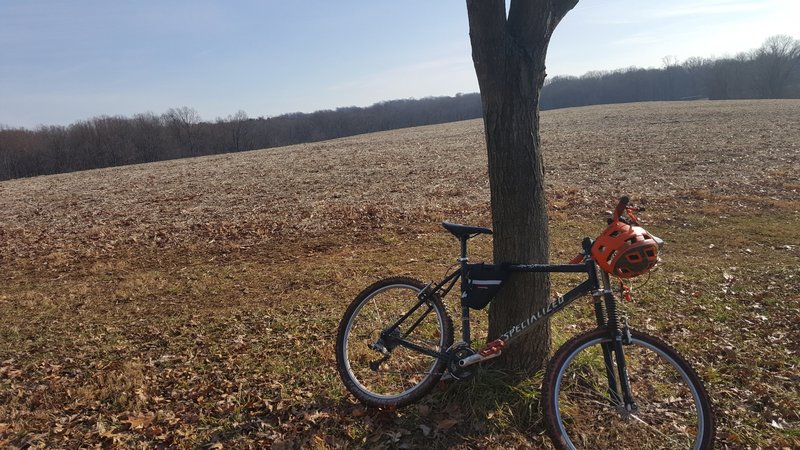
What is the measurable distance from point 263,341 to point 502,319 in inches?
119

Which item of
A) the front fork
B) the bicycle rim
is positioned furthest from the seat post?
the front fork

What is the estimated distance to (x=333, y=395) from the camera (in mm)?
4266

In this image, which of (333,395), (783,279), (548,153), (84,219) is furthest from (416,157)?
(333,395)

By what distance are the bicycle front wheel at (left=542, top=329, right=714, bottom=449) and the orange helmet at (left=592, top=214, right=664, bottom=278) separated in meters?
0.45

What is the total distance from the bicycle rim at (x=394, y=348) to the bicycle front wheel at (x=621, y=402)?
981 millimetres

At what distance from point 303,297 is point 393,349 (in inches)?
139

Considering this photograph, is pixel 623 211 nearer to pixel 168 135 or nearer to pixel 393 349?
pixel 393 349

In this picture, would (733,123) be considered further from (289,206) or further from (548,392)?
(548,392)

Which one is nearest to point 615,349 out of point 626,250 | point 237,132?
point 626,250

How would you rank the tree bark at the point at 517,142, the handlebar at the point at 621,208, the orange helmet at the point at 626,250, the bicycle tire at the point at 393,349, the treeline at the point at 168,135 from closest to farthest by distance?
the orange helmet at the point at 626,250, the handlebar at the point at 621,208, the tree bark at the point at 517,142, the bicycle tire at the point at 393,349, the treeline at the point at 168,135

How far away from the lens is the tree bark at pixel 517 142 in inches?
143

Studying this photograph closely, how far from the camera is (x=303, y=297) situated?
7.45 m

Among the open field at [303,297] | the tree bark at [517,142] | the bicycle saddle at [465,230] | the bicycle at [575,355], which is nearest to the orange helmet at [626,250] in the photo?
the bicycle at [575,355]

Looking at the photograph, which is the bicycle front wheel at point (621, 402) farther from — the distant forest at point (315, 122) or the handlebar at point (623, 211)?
the distant forest at point (315, 122)
